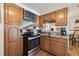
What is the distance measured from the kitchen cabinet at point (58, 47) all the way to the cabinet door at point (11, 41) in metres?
1.26

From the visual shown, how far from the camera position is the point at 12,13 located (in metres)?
2.31

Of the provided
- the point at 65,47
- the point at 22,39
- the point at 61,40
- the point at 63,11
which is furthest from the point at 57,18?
the point at 22,39

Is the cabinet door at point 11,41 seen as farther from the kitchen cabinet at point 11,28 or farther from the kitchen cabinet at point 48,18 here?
the kitchen cabinet at point 48,18

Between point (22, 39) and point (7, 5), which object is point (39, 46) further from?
point (7, 5)

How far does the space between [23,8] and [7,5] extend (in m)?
0.75

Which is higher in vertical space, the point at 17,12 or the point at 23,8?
the point at 23,8

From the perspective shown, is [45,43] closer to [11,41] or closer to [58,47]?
[58,47]

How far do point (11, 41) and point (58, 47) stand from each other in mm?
1589

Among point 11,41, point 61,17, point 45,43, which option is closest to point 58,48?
point 45,43

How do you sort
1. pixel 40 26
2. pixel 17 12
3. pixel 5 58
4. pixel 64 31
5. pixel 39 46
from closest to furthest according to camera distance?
pixel 5 58 → pixel 17 12 → pixel 64 31 → pixel 39 46 → pixel 40 26

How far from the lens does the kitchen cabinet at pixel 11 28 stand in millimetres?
2113

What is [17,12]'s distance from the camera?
2529 millimetres

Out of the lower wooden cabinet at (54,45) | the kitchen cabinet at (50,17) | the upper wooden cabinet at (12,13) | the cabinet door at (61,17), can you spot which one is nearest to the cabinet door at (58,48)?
the lower wooden cabinet at (54,45)

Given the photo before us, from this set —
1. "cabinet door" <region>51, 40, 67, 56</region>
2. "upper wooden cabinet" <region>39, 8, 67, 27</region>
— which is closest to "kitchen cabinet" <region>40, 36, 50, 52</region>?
"cabinet door" <region>51, 40, 67, 56</region>
